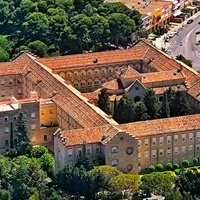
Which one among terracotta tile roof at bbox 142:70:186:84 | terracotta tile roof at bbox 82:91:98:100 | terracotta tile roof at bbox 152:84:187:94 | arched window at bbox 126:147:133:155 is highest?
terracotta tile roof at bbox 142:70:186:84

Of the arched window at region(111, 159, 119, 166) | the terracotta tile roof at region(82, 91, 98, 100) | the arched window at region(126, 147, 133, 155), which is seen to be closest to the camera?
the arched window at region(111, 159, 119, 166)

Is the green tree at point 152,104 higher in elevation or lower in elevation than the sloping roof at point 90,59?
lower

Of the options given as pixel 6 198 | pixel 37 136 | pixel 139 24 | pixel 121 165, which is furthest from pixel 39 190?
pixel 139 24

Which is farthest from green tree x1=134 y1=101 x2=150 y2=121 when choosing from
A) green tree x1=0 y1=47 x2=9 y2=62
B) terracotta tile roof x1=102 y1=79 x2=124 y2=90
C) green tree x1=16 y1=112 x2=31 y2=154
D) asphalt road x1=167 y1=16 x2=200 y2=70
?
green tree x1=0 y1=47 x2=9 y2=62

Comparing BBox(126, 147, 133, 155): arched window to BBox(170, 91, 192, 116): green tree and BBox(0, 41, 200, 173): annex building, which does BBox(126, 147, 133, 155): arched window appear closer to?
BBox(0, 41, 200, 173): annex building

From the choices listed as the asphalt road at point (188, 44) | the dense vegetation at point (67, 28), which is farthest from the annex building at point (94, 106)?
the asphalt road at point (188, 44)

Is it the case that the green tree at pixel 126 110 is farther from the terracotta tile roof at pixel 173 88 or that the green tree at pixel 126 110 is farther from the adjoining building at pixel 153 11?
the adjoining building at pixel 153 11
